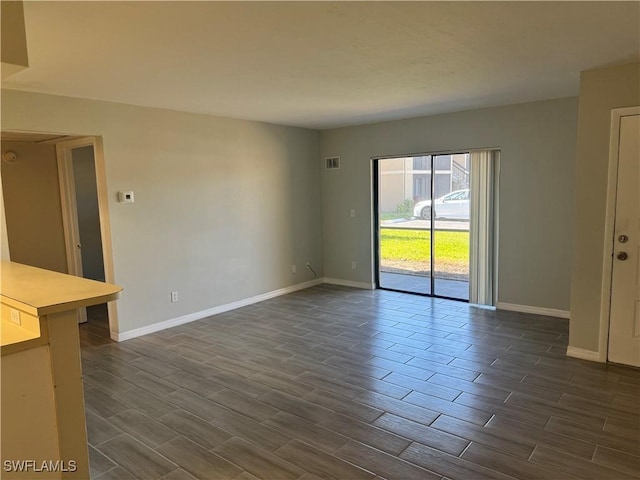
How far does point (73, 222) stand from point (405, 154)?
174 inches

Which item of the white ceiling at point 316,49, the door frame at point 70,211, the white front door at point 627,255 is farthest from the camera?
the door frame at point 70,211

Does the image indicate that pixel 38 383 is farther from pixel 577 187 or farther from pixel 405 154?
pixel 405 154

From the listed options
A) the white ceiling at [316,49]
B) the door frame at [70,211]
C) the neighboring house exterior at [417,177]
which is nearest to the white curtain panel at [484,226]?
the neighboring house exterior at [417,177]

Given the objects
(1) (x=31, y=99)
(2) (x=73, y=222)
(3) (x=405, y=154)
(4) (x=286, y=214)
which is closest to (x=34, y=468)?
(1) (x=31, y=99)

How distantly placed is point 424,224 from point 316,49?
147 inches

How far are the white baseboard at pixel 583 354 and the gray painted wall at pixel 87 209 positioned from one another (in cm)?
600

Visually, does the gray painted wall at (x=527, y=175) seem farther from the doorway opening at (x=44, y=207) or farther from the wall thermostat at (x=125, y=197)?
the doorway opening at (x=44, y=207)

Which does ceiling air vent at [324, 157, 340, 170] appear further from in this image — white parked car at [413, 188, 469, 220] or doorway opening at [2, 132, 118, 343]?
doorway opening at [2, 132, 118, 343]

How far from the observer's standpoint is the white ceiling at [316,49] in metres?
2.20

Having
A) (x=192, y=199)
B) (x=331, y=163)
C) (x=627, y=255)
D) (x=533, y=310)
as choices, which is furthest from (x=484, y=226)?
(x=192, y=199)

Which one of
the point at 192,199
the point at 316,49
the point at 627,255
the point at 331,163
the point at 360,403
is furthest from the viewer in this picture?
the point at 331,163

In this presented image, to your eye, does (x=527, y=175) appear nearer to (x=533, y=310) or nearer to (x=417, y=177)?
(x=417, y=177)

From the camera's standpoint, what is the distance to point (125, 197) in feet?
14.5

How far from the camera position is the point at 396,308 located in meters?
5.45
